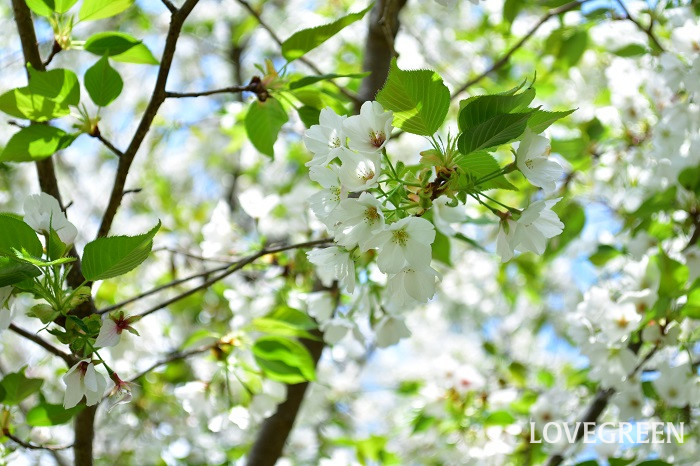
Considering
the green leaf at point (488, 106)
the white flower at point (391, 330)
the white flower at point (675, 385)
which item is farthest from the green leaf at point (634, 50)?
the green leaf at point (488, 106)

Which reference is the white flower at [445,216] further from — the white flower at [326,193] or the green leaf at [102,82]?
the green leaf at [102,82]

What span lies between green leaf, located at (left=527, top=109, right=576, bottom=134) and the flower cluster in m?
0.16

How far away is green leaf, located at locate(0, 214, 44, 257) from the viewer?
80 centimetres

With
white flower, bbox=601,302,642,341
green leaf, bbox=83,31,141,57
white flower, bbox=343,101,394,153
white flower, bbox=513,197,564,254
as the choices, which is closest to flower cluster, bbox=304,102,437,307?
white flower, bbox=343,101,394,153

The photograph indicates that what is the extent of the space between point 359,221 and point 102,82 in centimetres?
48

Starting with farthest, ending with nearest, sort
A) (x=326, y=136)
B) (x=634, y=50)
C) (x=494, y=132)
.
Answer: (x=634, y=50)
(x=326, y=136)
(x=494, y=132)

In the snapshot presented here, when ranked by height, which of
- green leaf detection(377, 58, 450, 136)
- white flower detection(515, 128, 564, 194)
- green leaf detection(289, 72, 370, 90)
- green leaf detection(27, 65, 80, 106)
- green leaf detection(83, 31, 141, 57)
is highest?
green leaf detection(83, 31, 141, 57)

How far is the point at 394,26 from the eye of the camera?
1582 mm

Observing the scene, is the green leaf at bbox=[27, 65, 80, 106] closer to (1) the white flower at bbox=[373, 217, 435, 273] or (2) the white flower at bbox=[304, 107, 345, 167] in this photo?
(2) the white flower at bbox=[304, 107, 345, 167]

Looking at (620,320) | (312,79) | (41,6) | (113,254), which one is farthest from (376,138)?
(620,320)

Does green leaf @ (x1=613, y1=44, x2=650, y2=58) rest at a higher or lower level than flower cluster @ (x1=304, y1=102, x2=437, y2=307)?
higher

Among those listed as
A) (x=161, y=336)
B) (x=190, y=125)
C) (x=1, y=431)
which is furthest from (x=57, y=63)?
(x=1, y=431)

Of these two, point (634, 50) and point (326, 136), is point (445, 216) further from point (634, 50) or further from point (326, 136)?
point (634, 50)

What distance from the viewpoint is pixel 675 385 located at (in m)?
1.46
